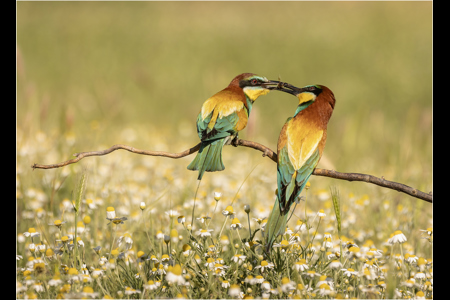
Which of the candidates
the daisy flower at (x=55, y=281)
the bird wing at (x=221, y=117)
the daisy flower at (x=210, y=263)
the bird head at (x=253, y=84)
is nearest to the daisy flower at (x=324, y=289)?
the daisy flower at (x=210, y=263)

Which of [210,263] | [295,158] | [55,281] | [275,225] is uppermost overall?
[295,158]

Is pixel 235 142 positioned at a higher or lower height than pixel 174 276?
higher

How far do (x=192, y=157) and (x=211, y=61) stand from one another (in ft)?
13.6

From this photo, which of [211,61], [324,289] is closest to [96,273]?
[324,289]

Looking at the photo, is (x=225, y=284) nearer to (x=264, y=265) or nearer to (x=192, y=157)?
(x=264, y=265)

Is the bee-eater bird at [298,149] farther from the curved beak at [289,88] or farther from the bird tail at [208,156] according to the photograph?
the bird tail at [208,156]

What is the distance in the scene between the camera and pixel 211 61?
8.89 m

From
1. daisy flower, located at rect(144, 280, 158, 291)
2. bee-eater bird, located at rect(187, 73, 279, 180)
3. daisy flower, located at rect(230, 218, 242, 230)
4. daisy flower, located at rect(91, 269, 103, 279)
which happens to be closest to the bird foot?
bee-eater bird, located at rect(187, 73, 279, 180)

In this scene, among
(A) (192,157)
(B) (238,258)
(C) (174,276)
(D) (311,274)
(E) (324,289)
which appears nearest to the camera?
(C) (174,276)

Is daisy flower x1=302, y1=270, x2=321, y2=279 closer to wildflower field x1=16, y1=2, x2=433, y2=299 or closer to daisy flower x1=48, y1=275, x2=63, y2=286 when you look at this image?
wildflower field x1=16, y1=2, x2=433, y2=299

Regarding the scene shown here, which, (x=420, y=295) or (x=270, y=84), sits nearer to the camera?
(x=420, y=295)

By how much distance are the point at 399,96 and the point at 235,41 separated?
11.1 feet

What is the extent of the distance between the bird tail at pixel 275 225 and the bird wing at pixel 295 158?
0.04m

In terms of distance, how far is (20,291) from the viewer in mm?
2072
